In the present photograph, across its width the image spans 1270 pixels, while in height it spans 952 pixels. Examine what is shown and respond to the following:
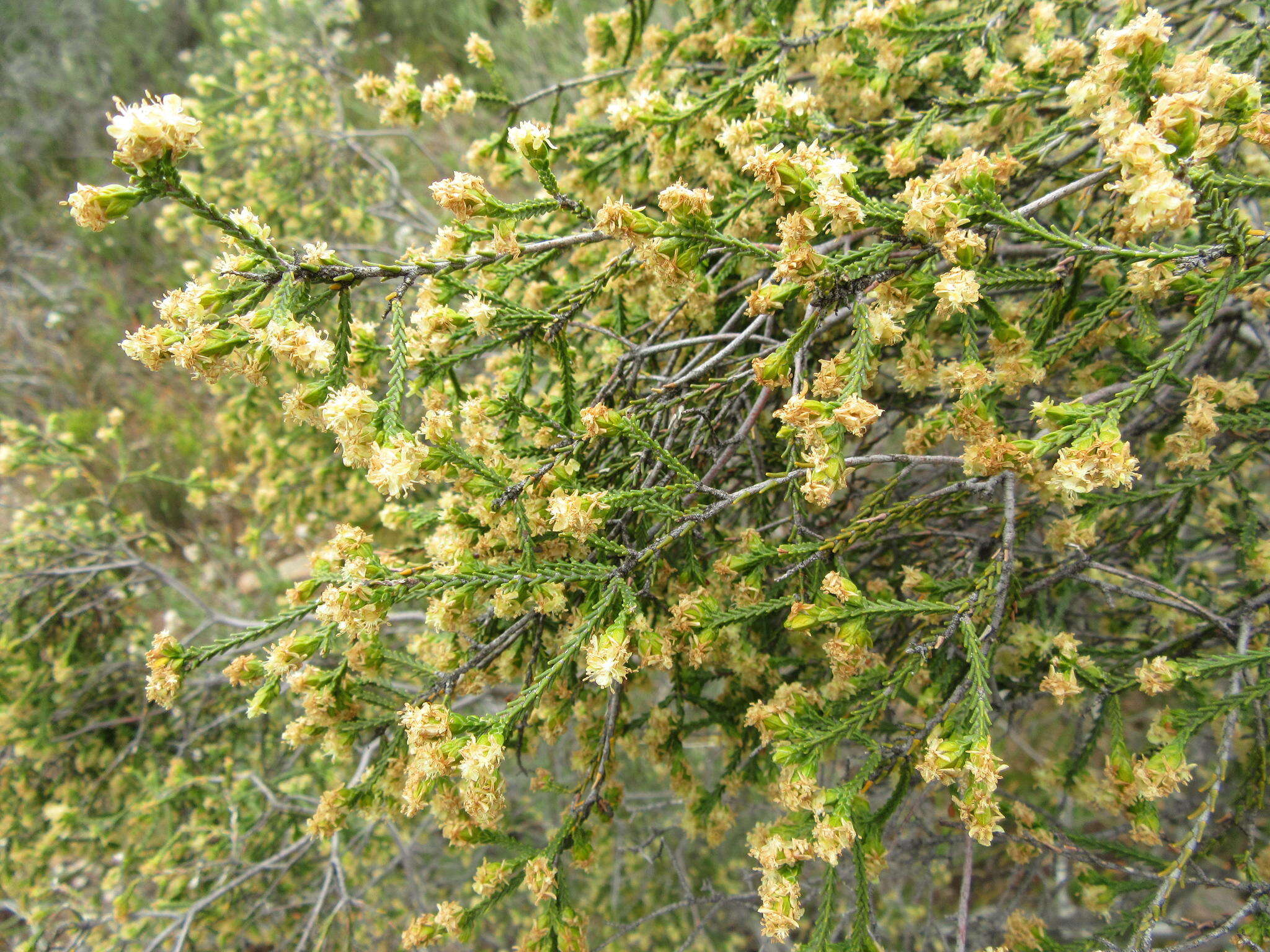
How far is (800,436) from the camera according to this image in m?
1.44

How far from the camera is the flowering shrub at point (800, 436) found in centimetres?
137

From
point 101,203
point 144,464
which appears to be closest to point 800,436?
point 101,203

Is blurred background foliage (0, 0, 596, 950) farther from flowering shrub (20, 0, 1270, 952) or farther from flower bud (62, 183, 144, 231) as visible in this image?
flower bud (62, 183, 144, 231)

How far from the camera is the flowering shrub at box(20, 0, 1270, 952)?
1372 mm

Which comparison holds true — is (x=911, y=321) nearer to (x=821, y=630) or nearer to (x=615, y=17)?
(x=821, y=630)

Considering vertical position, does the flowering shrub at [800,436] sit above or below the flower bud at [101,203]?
below

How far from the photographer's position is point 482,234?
5.13 ft

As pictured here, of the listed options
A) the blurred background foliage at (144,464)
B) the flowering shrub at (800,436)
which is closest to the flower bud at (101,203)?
the flowering shrub at (800,436)

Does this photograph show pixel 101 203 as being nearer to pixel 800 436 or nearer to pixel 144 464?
pixel 800 436

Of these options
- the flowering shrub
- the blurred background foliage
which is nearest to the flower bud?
the flowering shrub

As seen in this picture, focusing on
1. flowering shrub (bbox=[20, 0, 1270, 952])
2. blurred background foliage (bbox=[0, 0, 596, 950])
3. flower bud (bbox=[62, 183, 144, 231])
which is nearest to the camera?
flower bud (bbox=[62, 183, 144, 231])

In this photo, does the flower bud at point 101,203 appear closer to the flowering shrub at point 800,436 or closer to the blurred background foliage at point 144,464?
the flowering shrub at point 800,436

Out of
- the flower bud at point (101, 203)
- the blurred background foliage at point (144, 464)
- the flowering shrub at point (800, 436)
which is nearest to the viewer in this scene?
the flower bud at point (101, 203)

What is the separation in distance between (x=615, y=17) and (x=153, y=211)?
7.95 meters
